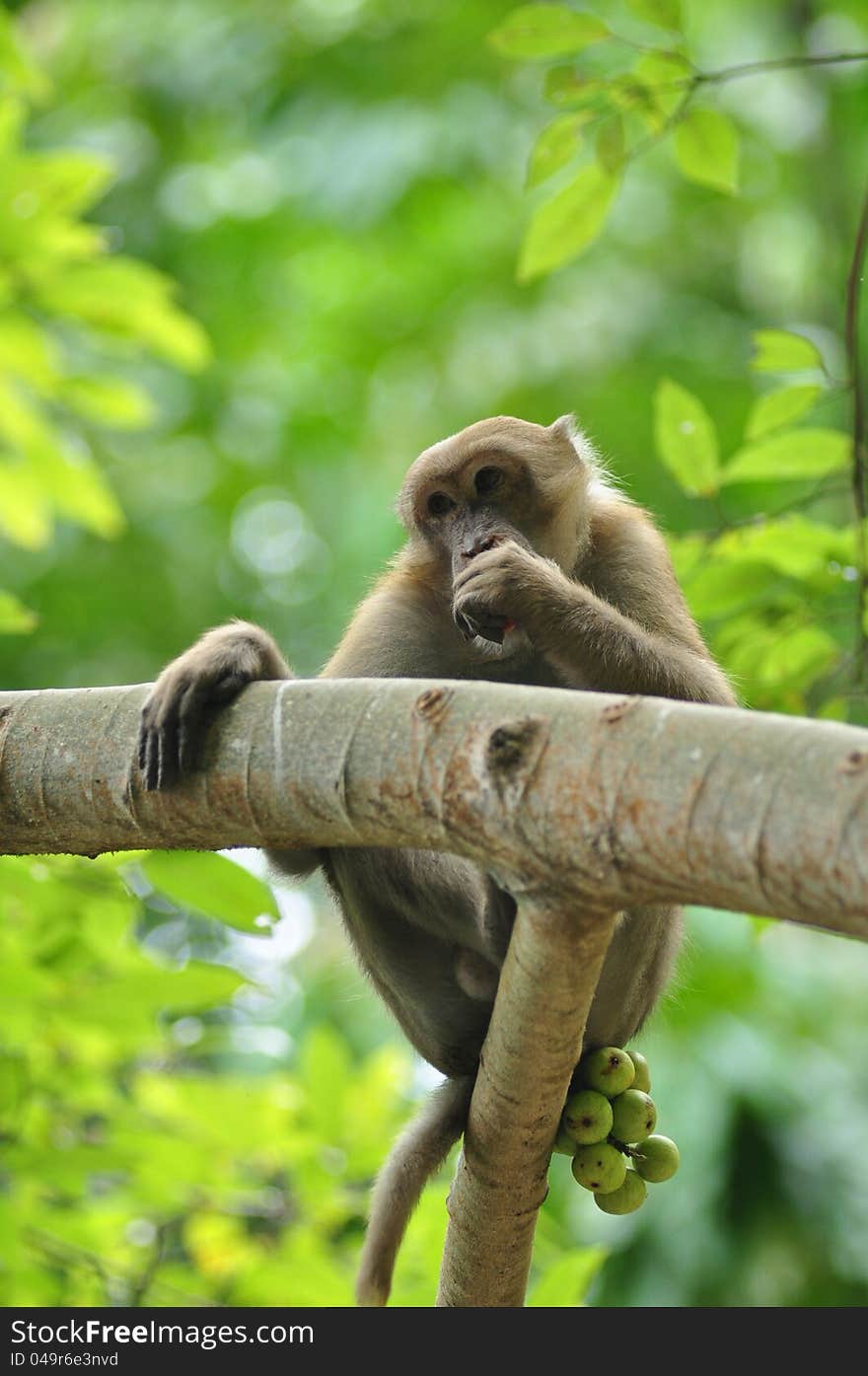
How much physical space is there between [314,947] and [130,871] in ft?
22.2

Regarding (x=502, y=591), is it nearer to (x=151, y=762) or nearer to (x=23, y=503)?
(x=151, y=762)

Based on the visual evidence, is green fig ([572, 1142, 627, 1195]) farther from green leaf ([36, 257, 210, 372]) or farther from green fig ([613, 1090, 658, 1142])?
green leaf ([36, 257, 210, 372])

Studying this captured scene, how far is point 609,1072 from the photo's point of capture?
3109 millimetres

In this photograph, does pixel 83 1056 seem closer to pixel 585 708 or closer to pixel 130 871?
pixel 130 871

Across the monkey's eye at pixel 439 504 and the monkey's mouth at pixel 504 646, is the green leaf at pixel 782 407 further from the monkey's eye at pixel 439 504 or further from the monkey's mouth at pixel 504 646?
the monkey's eye at pixel 439 504

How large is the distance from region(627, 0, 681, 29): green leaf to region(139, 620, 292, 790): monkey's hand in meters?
1.75

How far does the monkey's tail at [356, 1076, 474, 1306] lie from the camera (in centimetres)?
341

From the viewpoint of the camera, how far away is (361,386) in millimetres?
12805

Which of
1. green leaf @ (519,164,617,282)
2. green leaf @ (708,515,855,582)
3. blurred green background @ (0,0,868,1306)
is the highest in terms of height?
green leaf @ (519,164,617,282)

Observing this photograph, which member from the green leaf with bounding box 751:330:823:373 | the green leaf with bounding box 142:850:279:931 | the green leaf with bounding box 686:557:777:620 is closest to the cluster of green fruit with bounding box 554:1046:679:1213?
the green leaf with bounding box 142:850:279:931

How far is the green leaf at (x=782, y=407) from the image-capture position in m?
3.47

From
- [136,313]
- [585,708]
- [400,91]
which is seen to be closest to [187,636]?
[400,91]

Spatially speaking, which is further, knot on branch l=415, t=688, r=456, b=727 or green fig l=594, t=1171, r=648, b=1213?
green fig l=594, t=1171, r=648, b=1213

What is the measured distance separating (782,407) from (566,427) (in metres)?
1.27
